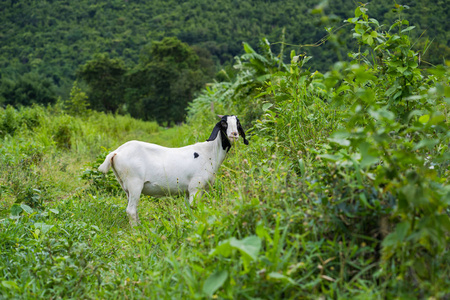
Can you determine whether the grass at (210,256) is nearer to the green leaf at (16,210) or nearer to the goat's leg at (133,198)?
the green leaf at (16,210)

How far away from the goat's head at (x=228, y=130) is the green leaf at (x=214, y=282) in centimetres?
250

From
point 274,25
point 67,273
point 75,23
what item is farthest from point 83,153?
point 75,23

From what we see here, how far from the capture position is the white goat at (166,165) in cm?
448

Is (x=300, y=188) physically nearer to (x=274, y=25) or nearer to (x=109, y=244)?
(x=109, y=244)

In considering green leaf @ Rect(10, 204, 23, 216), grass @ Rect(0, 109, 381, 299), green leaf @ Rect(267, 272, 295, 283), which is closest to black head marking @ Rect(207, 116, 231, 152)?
grass @ Rect(0, 109, 381, 299)

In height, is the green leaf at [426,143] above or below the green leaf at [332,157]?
above

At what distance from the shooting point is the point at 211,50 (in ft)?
157

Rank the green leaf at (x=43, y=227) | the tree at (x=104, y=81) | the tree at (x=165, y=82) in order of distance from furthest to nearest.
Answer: the tree at (x=104, y=81), the tree at (x=165, y=82), the green leaf at (x=43, y=227)

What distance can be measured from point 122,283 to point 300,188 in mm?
1366

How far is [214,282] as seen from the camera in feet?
6.69

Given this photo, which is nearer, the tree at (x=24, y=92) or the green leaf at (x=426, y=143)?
the green leaf at (x=426, y=143)

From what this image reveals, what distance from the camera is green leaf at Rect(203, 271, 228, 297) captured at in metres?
1.99

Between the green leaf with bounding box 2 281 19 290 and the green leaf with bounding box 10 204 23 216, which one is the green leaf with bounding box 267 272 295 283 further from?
the green leaf with bounding box 10 204 23 216

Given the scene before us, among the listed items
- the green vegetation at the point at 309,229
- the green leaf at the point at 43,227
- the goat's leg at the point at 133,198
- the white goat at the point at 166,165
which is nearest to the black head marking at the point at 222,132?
the white goat at the point at 166,165
